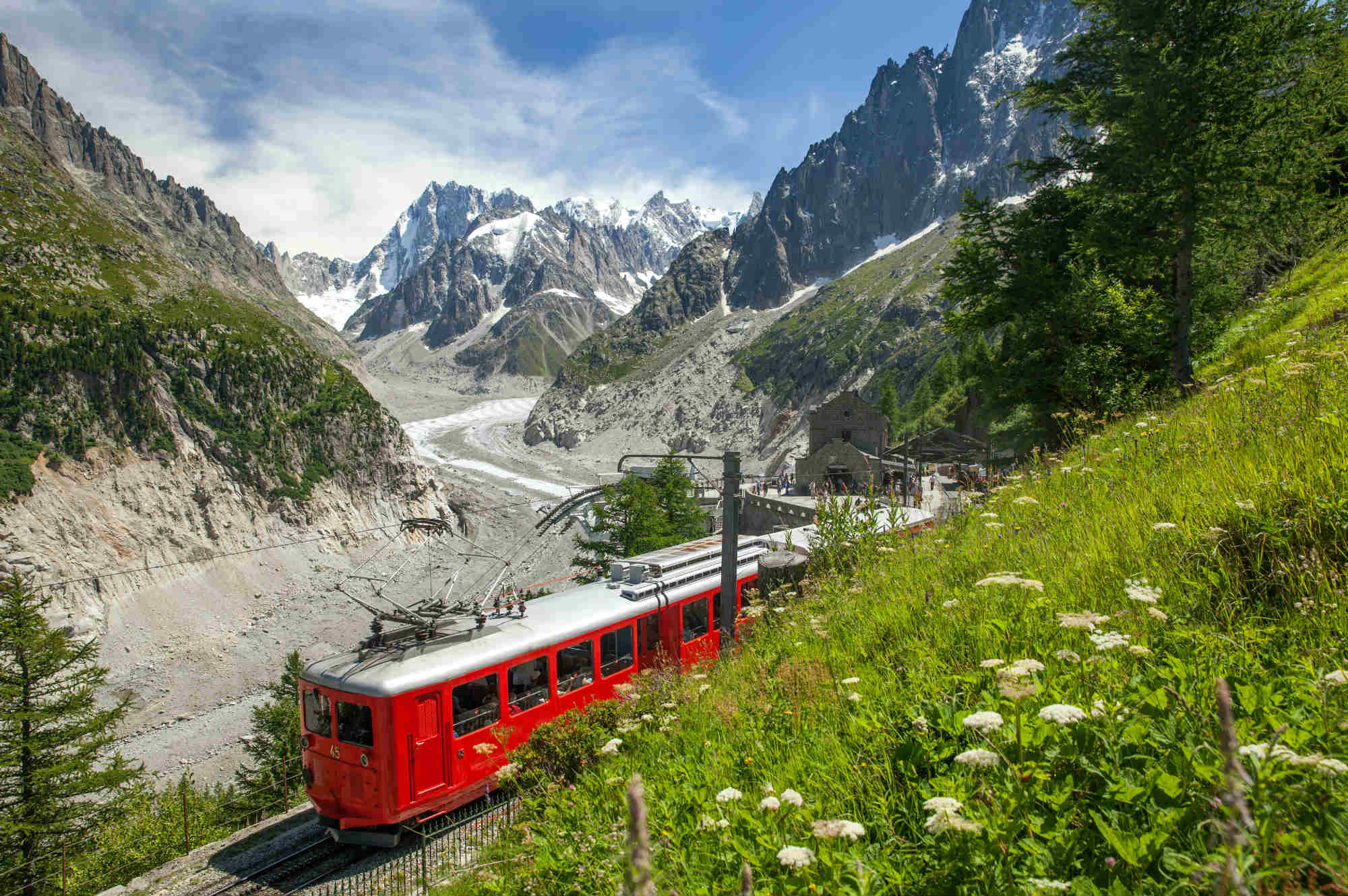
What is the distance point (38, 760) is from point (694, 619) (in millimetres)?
17559

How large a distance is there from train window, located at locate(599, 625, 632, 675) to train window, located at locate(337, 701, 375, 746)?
4024 millimetres

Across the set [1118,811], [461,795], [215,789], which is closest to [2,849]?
[215,789]

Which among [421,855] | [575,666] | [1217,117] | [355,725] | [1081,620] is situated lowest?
[421,855]

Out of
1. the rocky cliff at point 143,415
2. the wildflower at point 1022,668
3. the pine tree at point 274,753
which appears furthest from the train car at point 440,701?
the rocky cliff at point 143,415

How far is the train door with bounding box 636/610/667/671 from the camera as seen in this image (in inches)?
521

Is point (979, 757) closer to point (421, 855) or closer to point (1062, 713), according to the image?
point (1062, 713)

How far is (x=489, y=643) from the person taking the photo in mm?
11148

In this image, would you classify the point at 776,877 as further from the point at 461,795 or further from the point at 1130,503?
the point at 461,795

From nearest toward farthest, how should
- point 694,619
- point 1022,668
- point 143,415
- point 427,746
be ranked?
point 1022,668
point 427,746
point 694,619
point 143,415

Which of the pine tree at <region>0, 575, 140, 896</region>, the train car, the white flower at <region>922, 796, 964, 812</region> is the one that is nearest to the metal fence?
the train car

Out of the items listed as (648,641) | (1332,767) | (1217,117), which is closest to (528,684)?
(648,641)

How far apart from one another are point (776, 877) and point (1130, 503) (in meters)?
4.61

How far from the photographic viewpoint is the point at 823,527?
9797mm

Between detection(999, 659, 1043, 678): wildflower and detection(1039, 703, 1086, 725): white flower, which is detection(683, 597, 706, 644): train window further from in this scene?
detection(1039, 703, 1086, 725): white flower
